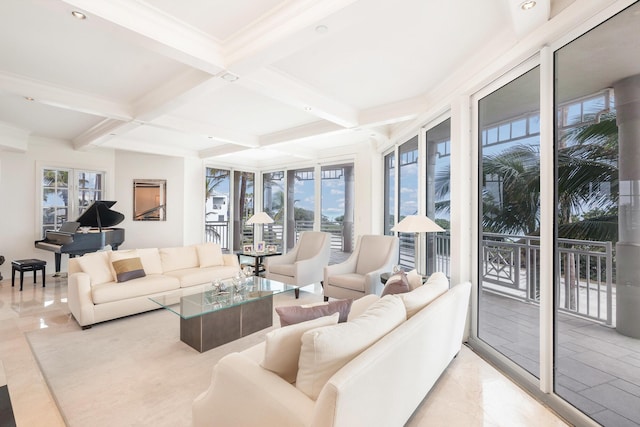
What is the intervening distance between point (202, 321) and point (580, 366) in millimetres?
2993

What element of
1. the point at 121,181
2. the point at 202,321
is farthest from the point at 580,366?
the point at 121,181

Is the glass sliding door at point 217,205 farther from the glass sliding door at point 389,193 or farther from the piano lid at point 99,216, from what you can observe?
the glass sliding door at point 389,193

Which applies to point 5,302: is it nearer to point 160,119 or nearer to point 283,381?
point 160,119

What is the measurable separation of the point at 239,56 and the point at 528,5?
2119mm

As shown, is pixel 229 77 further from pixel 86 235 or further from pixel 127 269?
pixel 86 235

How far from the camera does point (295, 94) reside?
11.2 ft

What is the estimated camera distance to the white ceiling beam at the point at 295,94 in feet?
10.2

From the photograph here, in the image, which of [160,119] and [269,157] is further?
[269,157]

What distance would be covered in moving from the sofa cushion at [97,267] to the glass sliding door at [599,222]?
4.63 m

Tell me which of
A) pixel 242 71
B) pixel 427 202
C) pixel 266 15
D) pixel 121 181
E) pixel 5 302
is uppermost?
pixel 266 15

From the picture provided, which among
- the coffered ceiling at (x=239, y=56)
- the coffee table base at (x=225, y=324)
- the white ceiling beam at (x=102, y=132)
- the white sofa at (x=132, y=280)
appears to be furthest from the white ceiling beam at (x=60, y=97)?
the coffee table base at (x=225, y=324)

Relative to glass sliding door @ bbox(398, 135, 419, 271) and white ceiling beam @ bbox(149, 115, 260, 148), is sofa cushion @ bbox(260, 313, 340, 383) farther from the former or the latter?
white ceiling beam @ bbox(149, 115, 260, 148)

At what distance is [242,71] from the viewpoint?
9.13ft

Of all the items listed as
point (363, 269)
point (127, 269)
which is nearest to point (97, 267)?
point (127, 269)
